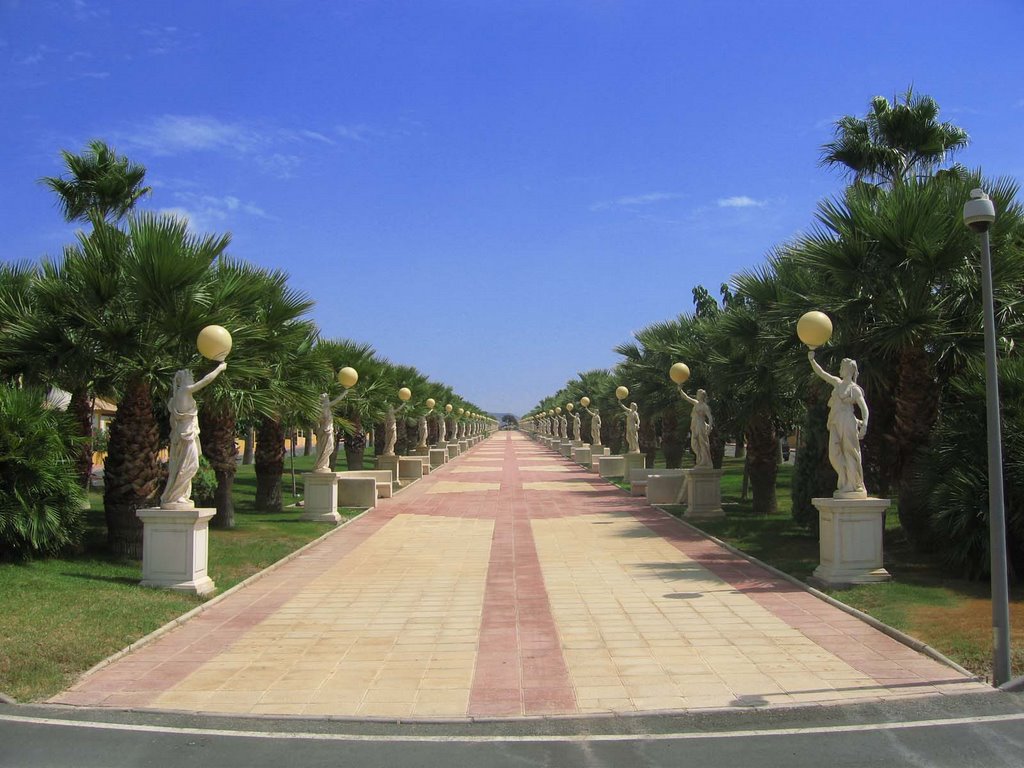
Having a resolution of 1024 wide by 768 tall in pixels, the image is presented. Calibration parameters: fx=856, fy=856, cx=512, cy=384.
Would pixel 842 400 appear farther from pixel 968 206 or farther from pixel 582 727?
pixel 582 727

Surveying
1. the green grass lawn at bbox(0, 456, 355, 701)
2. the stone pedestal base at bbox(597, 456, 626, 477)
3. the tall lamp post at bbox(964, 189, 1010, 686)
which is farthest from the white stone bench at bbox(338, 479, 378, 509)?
the tall lamp post at bbox(964, 189, 1010, 686)

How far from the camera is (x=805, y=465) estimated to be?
15000 mm

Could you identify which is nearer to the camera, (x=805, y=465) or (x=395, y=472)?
(x=805, y=465)

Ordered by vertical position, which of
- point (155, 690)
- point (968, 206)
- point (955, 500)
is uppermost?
point (968, 206)

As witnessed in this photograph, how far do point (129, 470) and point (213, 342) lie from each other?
115 inches

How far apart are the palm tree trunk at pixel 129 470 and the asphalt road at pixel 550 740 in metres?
6.09

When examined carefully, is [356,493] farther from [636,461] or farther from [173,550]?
[636,461]

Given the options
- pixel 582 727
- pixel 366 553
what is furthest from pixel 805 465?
pixel 582 727

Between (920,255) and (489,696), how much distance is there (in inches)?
347

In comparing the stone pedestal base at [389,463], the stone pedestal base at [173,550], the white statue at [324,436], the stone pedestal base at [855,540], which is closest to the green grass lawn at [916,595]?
the stone pedestal base at [855,540]

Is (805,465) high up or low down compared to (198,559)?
up

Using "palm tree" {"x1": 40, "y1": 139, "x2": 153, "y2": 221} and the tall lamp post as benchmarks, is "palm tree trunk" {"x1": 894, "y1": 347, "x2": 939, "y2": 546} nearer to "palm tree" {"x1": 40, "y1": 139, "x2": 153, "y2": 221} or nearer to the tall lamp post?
the tall lamp post

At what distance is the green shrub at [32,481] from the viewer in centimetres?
1065

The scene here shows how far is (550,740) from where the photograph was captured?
5.63m
